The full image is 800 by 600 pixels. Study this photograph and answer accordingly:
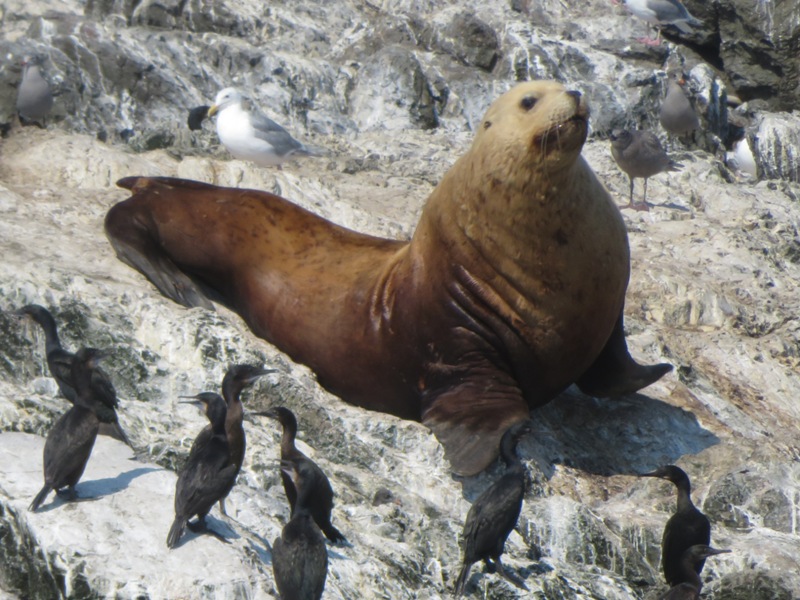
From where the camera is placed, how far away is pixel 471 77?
1262cm

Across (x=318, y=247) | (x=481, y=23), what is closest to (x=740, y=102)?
(x=481, y=23)

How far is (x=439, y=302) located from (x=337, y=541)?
178 centimetres

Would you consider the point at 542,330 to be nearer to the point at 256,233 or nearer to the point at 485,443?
the point at 485,443

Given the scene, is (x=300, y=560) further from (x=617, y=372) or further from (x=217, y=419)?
(x=617, y=372)

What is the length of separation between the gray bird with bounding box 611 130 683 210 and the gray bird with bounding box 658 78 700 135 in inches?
47.4

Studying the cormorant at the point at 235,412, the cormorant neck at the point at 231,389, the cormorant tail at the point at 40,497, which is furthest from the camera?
the cormorant neck at the point at 231,389

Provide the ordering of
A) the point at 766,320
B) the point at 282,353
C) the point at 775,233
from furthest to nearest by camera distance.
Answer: the point at 775,233
the point at 766,320
the point at 282,353

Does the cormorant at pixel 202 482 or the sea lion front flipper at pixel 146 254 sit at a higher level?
the cormorant at pixel 202 482

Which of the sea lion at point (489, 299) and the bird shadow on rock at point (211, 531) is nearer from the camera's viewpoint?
the bird shadow on rock at point (211, 531)

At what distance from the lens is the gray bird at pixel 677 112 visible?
1245 centimetres

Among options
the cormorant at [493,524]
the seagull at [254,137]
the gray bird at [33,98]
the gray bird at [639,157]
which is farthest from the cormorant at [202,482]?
the gray bird at [639,157]

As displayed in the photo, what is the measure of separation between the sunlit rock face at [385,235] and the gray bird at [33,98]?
0.49 feet

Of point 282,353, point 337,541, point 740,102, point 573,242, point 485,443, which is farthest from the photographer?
point 740,102

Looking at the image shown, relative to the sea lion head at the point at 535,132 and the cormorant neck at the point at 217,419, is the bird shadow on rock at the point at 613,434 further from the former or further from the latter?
the cormorant neck at the point at 217,419
